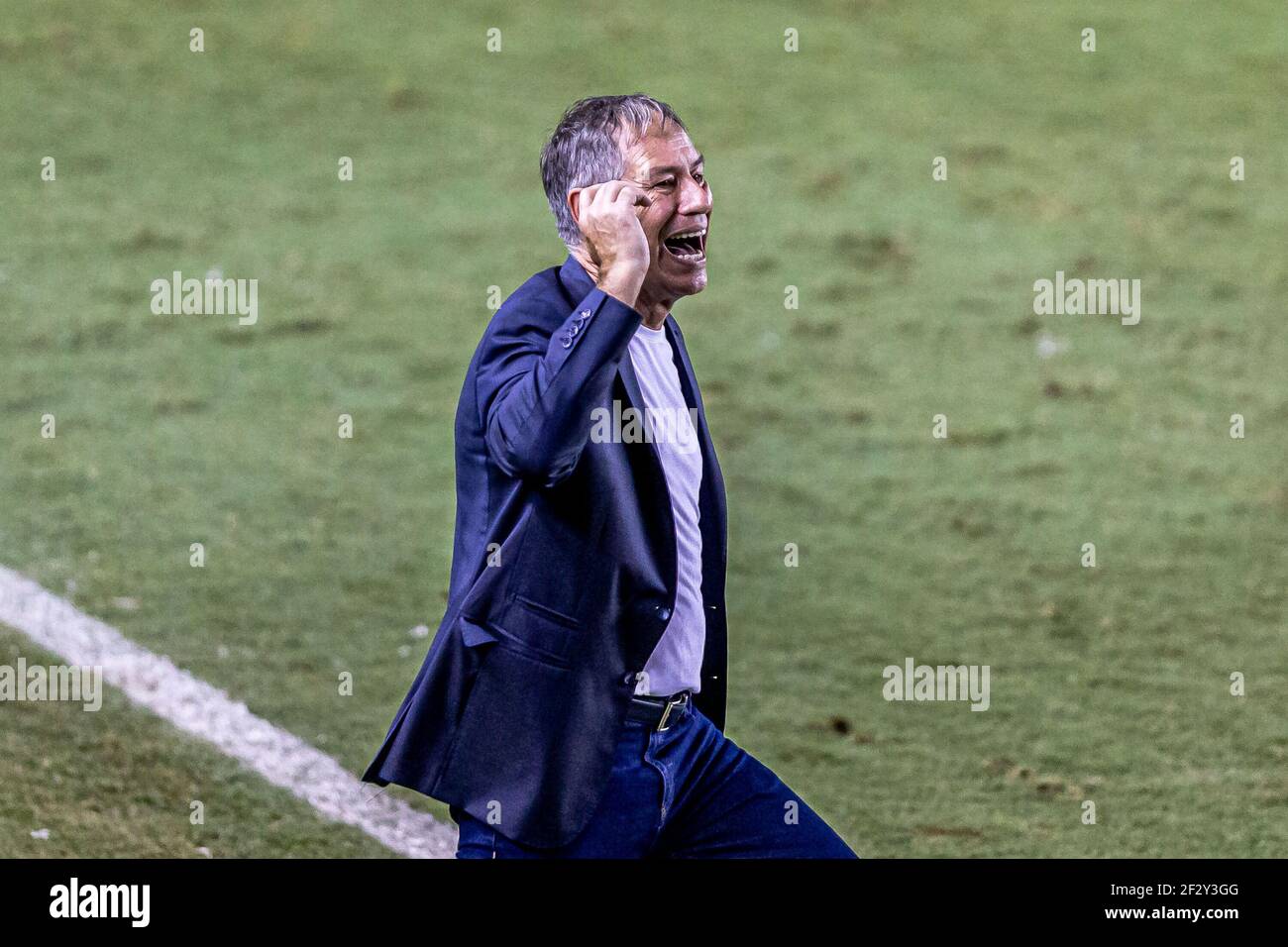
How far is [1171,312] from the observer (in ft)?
29.4

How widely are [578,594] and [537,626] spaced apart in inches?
3.2

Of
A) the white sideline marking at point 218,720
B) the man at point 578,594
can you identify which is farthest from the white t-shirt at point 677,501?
the white sideline marking at point 218,720

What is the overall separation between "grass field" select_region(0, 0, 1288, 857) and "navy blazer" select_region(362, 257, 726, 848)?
1731 mm

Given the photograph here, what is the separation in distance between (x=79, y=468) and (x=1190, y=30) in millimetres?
7893

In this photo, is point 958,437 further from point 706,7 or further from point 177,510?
point 706,7

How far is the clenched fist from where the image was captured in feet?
9.45

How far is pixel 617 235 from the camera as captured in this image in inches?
115

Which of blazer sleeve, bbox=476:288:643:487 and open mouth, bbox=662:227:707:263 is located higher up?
open mouth, bbox=662:227:707:263

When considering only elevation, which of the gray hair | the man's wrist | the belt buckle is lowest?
the belt buckle

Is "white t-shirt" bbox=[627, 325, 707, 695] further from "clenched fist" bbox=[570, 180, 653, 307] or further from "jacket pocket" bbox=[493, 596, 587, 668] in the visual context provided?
"clenched fist" bbox=[570, 180, 653, 307]

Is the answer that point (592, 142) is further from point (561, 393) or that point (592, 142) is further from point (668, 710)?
point (668, 710)

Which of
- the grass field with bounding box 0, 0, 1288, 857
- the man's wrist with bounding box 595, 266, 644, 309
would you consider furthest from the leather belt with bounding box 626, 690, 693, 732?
the grass field with bounding box 0, 0, 1288, 857

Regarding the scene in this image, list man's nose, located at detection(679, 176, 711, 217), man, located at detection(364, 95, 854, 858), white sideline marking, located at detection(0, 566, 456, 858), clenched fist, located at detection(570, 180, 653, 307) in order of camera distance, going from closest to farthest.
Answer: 1. clenched fist, located at detection(570, 180, 653, 307)
2. man, located at detection(364, 95, 854, 858)
3. man's nose, located at detection(679, 176, 711, 217)
4. white sideline marking, located at detection(0, 566, 456, 858)
